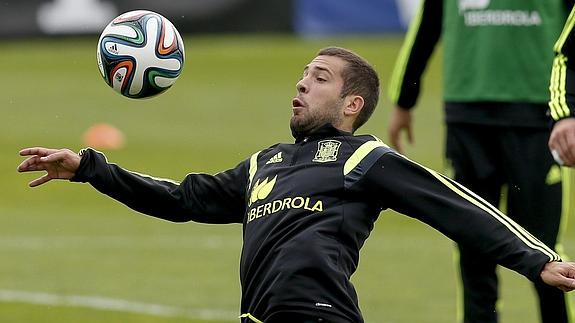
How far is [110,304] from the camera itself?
381 inches

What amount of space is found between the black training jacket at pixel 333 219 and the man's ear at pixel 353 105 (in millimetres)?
128

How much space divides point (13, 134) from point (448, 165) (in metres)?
12.1

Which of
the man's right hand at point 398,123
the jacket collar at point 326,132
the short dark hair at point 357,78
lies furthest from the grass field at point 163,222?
the jacket collar at point 326,132

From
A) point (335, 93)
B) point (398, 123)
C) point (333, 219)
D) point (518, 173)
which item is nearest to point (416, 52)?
point (398, 123)

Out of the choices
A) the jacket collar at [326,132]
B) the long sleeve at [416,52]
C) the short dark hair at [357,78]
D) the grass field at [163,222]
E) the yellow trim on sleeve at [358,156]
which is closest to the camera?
the yellow trim on sleeve at [358,156]

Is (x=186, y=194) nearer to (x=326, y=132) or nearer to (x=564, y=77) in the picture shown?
(x=326, y=132)

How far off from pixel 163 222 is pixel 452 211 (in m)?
8.68

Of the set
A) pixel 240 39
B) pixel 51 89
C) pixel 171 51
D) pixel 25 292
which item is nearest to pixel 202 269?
pixel 25 292

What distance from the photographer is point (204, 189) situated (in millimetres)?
6434

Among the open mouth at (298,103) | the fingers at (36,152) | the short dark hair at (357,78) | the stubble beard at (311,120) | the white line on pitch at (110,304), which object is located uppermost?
the short dark hair at (357,78)

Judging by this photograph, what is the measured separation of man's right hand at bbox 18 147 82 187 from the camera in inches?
243

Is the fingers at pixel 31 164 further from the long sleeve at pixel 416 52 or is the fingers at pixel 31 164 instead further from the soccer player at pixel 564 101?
the long sleeve at pixel 416 52

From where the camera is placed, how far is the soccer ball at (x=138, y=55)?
22.2 feet

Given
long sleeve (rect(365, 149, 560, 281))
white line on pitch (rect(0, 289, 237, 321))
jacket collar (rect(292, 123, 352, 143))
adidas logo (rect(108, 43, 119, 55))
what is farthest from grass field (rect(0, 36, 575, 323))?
long sleeve (rect(365, 149, 560, 281))
